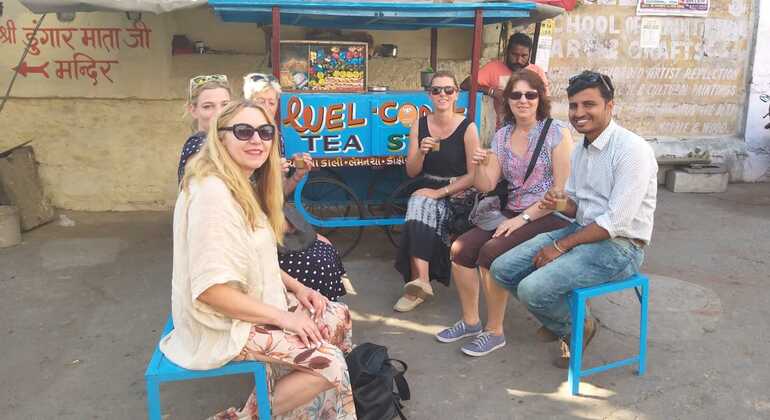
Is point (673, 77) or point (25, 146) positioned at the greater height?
point (673, 77)

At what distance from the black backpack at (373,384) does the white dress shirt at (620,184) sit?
1.18 metres

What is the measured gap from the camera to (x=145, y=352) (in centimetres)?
344

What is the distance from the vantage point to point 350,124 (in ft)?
14.9

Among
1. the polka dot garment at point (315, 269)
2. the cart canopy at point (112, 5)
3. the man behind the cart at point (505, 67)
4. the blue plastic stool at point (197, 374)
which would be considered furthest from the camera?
the man behind the cart at point (505, 67)

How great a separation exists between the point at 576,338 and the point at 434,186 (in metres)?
1.55

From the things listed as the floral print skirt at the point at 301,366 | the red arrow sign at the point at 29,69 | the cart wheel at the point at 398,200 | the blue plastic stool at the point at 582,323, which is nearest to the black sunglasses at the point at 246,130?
the floral print skirt at the point at 301,366

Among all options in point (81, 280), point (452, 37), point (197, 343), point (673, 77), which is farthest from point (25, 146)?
point (673, 77)

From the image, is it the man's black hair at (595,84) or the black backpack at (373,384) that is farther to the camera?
the man's black hair at (595,84)

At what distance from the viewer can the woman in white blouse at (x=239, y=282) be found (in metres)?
2.03

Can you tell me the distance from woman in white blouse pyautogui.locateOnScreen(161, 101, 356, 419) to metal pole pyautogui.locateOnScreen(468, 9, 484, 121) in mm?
2504

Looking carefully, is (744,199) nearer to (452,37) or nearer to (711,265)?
(711,265)

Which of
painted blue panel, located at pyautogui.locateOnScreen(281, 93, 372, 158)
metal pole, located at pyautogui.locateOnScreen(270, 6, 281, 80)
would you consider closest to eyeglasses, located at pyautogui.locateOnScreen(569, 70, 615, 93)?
painted blue panel, located at pyautogui.locateOnScreen(281, 93, 372, 158)

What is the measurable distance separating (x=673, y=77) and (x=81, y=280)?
6726mm

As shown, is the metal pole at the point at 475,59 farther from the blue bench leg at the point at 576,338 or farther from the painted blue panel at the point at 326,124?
the blue bench leg at the point at 576,338
